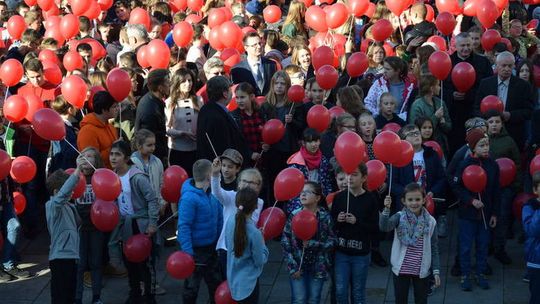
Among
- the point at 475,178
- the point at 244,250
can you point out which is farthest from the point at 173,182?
the point at 475,178

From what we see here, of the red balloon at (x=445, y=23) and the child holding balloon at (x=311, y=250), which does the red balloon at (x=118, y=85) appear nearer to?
the child holding balloon at (x=311, y=250)

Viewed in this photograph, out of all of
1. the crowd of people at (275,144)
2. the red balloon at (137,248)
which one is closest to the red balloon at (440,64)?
the crowd of people at (275,144)

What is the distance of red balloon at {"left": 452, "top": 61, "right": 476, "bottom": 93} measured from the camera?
39.2 ft

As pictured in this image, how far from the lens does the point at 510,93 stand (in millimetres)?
11945

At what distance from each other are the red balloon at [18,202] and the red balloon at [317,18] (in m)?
5.11

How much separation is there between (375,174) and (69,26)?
6.48 metres

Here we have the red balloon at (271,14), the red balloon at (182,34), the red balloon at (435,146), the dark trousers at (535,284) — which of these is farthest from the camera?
the red balloon at (271,14)

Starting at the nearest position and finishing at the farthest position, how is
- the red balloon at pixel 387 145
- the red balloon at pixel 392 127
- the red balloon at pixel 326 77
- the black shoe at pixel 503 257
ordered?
1. the red balloon at pixel 387 145
2. the black shoe at pixel 503 257
3. the red balloon at pixel 392 127
4. the red balloon at pixel 326 77

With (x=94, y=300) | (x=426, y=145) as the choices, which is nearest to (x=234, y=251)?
(x=94, y=300)

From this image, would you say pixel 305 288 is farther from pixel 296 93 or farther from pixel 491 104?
pixel 491 104

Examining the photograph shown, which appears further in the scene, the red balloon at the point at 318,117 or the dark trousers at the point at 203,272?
the red balloon at the point at 318,117

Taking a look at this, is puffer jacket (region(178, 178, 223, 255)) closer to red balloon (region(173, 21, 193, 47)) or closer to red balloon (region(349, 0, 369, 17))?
red balloon (region(173, 21, 193, 47))

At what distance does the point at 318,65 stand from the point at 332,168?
7.40 feet

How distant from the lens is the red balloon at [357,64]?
12297 millimetres
